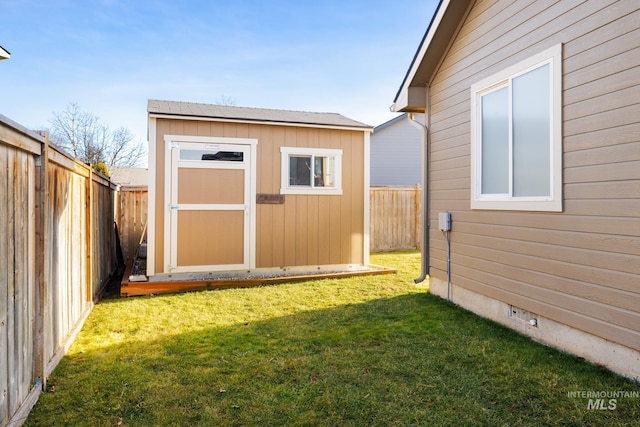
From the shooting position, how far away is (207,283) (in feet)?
21.0

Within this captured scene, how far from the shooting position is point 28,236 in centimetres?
259

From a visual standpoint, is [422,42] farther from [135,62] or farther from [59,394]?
[135,62]

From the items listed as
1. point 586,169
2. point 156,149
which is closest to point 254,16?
point 156,149

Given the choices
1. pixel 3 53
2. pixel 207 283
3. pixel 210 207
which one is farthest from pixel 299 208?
pixel 3 53

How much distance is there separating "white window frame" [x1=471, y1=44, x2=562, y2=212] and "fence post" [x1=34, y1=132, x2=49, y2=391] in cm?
402

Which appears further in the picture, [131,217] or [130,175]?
[130,175]

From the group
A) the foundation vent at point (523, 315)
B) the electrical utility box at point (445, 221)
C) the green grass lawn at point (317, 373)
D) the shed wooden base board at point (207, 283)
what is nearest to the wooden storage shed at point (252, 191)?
the shed wooden base board at point (207, 283)

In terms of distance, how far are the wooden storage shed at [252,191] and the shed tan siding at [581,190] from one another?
10.6 feet

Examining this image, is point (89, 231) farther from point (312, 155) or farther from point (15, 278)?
point (312, 155)

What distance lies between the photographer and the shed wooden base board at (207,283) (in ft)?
19.8

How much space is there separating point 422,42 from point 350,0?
6210mm

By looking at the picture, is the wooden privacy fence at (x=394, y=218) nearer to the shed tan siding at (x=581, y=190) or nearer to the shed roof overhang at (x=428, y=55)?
the shed roof overhang at (x=428, y=55)

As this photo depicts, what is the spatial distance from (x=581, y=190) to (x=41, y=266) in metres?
4.11

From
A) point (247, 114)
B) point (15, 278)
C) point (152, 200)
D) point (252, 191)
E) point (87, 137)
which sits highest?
point (87, 137)
